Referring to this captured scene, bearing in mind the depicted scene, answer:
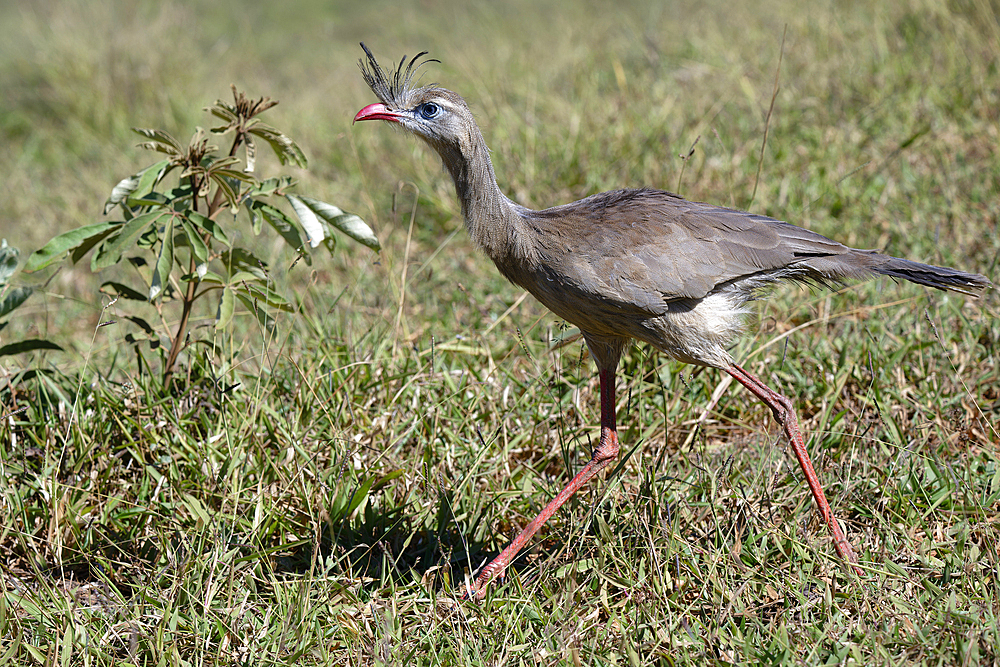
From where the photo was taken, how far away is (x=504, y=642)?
89.4 inches

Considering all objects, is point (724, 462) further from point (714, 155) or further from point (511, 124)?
point (511, 124)

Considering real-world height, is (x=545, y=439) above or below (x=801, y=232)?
below

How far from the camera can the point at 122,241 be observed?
2543mm

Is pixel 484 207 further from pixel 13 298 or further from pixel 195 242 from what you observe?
pixel 13 298

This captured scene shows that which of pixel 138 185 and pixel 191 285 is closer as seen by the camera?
pixel 138 185

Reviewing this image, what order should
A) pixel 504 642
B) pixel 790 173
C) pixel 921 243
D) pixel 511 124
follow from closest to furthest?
pixel 504 642, pixel 921 243, pixel 790 173, pixel 511 124

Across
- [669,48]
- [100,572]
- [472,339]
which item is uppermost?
[669,48]

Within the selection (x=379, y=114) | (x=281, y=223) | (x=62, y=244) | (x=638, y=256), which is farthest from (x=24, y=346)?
(x=638, y=256)

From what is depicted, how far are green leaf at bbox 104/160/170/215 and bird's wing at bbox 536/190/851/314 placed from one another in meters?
1.29

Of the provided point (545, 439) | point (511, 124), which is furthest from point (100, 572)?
point (511, 124)

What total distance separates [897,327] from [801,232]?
103cm

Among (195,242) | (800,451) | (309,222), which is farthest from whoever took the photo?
(309,222)

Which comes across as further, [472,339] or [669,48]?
[669,48]

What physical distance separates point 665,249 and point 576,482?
0.82m
